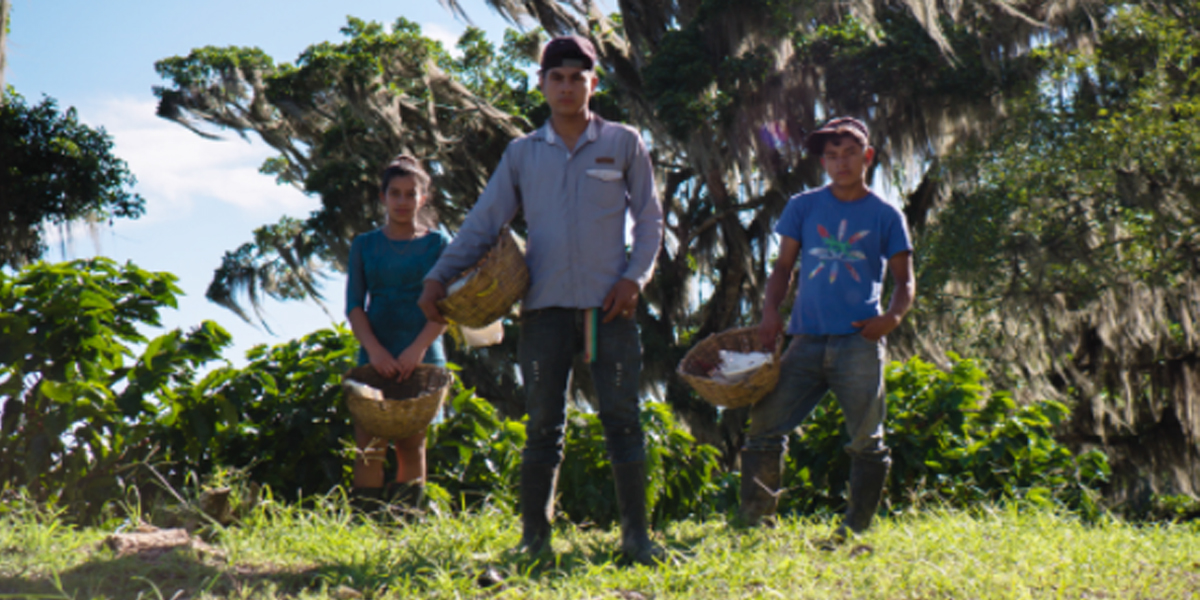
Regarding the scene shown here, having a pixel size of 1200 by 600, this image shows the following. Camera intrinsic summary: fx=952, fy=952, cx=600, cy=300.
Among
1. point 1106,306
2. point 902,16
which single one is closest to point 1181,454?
point 1106,306

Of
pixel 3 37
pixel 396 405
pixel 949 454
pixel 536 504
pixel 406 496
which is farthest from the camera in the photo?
pixel 3 37

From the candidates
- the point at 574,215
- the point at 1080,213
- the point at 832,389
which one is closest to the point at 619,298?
the point at 574,215

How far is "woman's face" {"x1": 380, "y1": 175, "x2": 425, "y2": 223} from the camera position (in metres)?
3.84

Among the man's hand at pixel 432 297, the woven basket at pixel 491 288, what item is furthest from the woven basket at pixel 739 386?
the man's hand at pixel 432 297

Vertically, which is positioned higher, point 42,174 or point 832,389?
point 42,174

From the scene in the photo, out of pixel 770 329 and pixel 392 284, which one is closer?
pixel 770 329

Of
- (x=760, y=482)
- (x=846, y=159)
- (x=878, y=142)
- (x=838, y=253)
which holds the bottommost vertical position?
(x=760, y=482)

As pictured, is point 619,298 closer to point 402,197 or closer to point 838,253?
point 838,253

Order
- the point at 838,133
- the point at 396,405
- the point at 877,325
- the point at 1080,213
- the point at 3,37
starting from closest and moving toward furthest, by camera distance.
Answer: the point at 877,325 → the point at 396,405 → the point at 838,133 → the point at 3,37 → the point at 1080,213

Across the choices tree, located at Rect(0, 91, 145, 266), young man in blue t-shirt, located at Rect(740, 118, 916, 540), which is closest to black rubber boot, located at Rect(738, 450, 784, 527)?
young man in blue t-shirt, located at Rect(740, 118, 916, 540)

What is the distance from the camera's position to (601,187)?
305 centimetres

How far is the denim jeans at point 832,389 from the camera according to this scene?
3414mm

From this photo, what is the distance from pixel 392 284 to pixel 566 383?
1101mm

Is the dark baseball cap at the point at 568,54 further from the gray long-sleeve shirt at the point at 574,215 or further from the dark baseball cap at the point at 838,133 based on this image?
the dark baseball cap at the point at 838,133
